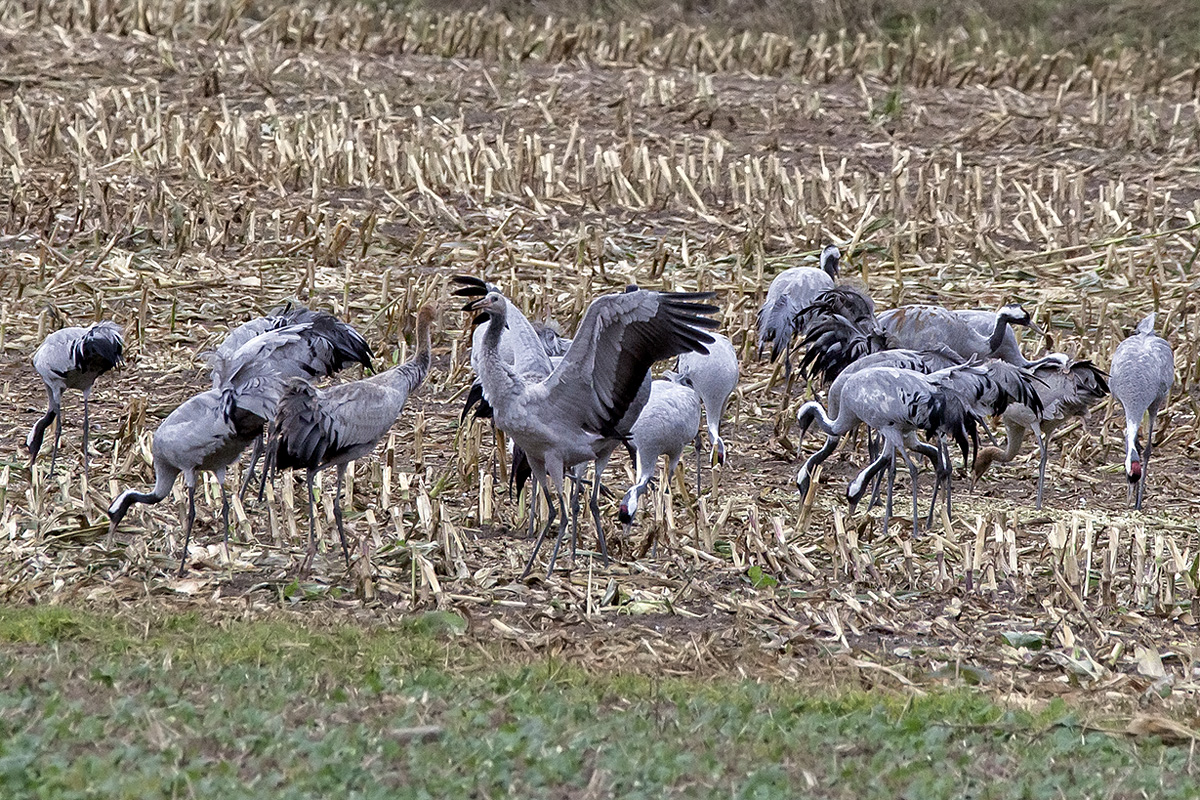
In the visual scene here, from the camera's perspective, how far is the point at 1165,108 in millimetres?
19719

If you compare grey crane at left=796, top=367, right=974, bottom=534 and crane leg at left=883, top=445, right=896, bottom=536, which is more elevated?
grey crane at left=796, top=367, right=974, bottom=534

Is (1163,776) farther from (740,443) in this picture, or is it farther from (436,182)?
(436,182)

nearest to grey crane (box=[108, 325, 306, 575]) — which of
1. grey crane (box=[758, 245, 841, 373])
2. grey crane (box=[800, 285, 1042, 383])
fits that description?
grey crane (box=[800, 285, 1042, 383])

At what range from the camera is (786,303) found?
10.8 m

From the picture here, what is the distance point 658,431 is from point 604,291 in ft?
12.4

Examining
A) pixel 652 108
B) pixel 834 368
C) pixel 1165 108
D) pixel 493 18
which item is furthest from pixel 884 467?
pixel 493 18

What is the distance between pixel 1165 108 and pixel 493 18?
966 centimetres

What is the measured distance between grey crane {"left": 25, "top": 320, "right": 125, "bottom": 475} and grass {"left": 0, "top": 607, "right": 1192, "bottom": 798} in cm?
287

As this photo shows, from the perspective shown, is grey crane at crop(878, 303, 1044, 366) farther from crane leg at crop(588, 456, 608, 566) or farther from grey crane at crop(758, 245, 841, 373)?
crane leg at crop(588, 456, 608, 566)

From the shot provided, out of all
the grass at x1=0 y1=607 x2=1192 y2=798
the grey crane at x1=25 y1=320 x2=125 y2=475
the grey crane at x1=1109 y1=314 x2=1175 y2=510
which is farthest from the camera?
the grey crane at x1=1109 y1=314 x2=1175 y2=510

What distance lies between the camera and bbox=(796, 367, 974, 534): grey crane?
345 inches

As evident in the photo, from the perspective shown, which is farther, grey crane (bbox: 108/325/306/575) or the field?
grey crane (bbox: 108/325/306/575)

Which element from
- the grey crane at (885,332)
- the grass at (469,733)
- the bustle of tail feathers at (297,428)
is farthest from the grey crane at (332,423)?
the grey crane at (885,332)

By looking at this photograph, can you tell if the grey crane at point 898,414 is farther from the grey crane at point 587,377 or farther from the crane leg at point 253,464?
the crane leg at point 253,464
